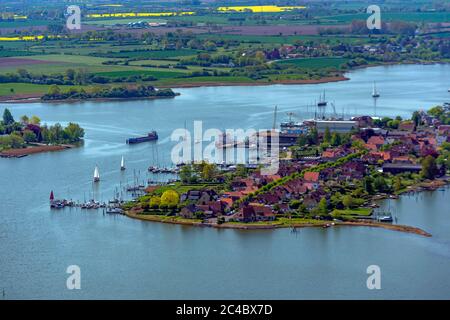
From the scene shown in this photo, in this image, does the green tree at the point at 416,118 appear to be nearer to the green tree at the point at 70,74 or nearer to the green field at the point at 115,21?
the green tree at the point at 70,74

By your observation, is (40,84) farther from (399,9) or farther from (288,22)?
(399,9)

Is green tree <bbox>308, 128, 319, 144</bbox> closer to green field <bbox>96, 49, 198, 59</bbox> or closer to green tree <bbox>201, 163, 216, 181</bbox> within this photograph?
green tree <bbox>201, 163, 216, 181</bbox>

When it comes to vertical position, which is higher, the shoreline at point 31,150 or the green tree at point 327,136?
the green tree at point 327,136

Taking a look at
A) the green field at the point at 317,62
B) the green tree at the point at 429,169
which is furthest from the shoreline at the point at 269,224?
the green field at the point at 317,62

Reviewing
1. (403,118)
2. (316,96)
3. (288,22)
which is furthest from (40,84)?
(288,22)

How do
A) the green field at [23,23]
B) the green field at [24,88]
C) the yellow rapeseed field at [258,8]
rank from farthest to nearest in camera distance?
the yellow rapeseed field at [258,8] < the green field at [23,23] < the green field at [24,88]

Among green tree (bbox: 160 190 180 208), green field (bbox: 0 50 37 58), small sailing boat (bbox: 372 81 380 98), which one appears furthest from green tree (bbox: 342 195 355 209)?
green field (bbox: 0 50 37 58)

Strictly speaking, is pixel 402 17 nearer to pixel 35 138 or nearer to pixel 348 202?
pixel 35 138
